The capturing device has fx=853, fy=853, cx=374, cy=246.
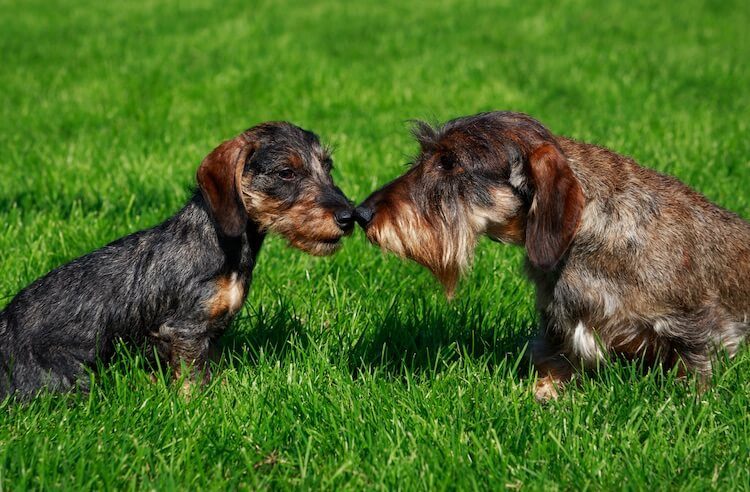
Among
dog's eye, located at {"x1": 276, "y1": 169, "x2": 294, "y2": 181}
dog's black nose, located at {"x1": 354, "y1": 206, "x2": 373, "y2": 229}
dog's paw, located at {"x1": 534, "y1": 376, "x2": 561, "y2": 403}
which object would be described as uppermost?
dog's eye, located at {"x1": 276, "y1": 169, "x2": 294, "y2": 181}

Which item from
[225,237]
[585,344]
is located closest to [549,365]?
[585,344]

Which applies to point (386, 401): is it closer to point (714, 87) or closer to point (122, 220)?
point (122, 220)

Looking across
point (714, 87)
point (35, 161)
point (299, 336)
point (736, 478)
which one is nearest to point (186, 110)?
point (35, 161)

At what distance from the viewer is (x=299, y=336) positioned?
456 cm

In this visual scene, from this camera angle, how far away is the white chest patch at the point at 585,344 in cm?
382

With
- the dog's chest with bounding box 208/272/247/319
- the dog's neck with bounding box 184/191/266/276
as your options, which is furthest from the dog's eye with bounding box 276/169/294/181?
the dog's chest with bounding box 208/272/247/319

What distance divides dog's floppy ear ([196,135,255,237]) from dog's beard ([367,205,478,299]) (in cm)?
69

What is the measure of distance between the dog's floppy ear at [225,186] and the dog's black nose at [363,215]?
1.91 feet

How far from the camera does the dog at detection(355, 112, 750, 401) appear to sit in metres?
3.70

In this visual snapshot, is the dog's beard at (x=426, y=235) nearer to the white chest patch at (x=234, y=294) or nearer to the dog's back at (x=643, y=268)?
the dog's back at (x=643, y=268)

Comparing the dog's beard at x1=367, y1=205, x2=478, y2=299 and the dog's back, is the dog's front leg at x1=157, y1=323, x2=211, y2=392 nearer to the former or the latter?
the dog's beard at x1=367, y1=205, x2=478, y2=299

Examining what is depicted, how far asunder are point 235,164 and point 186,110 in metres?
5.53

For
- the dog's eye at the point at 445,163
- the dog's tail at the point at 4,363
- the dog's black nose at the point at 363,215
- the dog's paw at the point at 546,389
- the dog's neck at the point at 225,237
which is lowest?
the dog's paw at the point at 546,389

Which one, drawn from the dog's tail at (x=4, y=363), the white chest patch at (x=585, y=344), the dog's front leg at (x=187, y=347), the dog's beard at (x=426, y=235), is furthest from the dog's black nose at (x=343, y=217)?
the dog's tail at (x=4, y=363)
